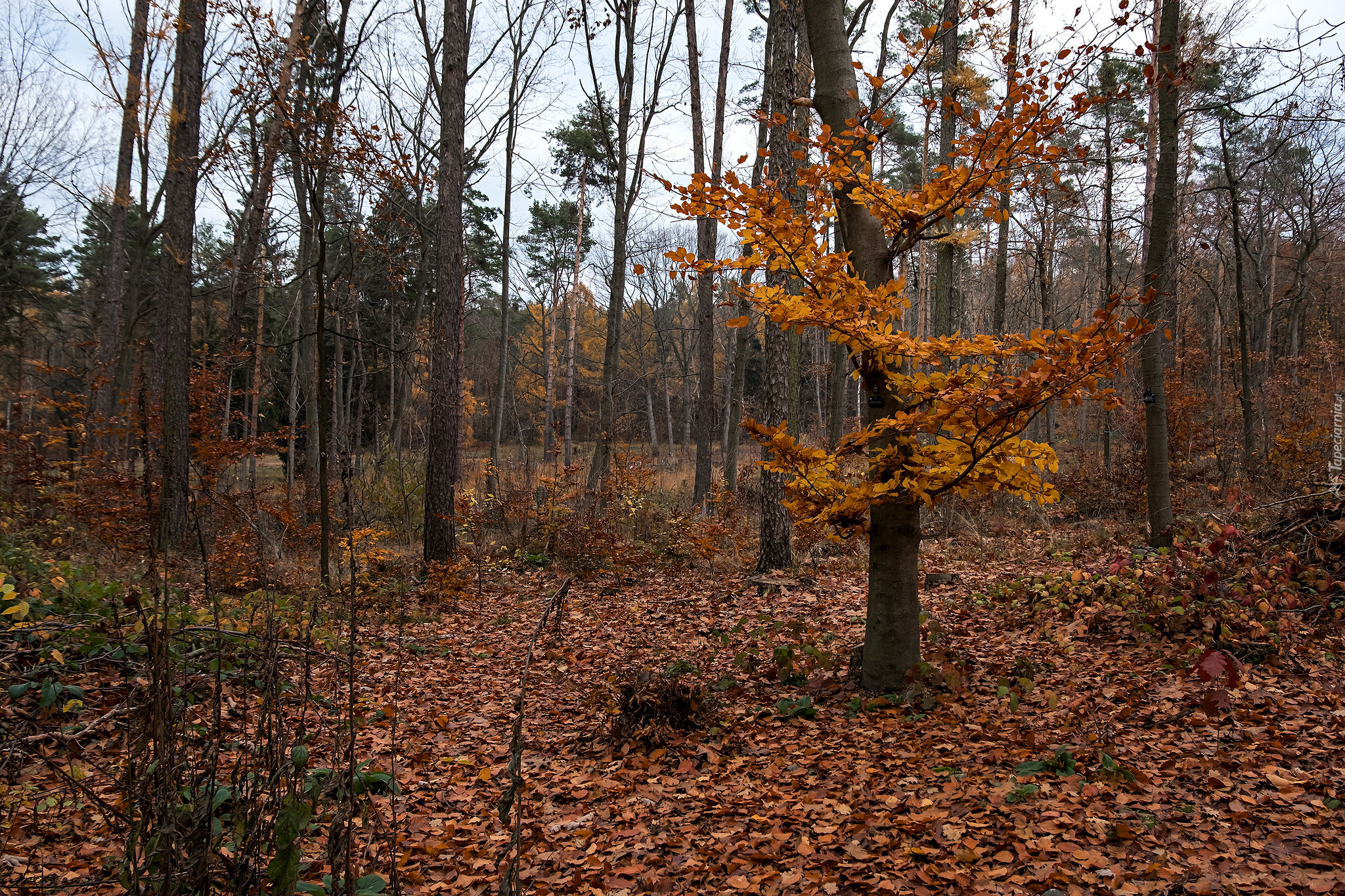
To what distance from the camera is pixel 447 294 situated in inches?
329

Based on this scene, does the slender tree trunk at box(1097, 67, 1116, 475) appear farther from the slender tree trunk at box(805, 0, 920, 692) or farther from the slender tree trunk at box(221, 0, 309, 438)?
the slender tree trunk at box(221, 0, 309, 438)

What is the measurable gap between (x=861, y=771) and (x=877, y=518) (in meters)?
1.43

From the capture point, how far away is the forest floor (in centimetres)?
250

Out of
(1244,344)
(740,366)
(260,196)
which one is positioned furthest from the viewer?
(740,366)

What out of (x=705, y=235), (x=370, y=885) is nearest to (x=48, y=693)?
(x=370, y=885)

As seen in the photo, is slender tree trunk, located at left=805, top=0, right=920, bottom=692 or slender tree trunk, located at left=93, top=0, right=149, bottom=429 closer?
slender tree trunk, located at left=805, top=0, right=920, bottom=692

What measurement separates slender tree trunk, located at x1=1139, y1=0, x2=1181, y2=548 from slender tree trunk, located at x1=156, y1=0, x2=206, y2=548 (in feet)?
34.3

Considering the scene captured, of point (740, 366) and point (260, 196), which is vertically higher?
point (260, 196)

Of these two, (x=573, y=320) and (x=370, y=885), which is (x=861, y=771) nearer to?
(x=370, y=885)

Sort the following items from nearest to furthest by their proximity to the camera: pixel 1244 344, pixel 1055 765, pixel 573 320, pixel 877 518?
pixel 1055 765
pixel 877 518
pixel 1244 344
pixel 573 320

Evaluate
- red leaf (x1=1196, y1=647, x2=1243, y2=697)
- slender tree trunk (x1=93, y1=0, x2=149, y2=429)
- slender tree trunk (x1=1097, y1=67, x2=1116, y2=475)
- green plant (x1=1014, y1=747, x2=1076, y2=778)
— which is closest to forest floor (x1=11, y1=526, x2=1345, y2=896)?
green plant (x1=1014, y1=747, x2=1076, y2=778)

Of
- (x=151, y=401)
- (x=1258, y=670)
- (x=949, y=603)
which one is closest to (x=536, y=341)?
(x=151, y=401)

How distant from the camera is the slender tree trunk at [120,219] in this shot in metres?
11.8

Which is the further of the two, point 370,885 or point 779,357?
point 779,357
